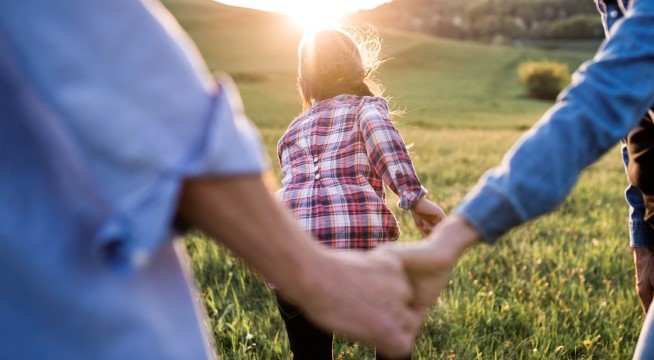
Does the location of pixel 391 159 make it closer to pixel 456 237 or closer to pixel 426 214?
pixel 426 214

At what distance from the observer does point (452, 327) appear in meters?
3.72

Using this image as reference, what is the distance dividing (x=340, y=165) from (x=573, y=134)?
1454 mm

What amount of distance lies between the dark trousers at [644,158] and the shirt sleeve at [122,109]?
4.37 ft

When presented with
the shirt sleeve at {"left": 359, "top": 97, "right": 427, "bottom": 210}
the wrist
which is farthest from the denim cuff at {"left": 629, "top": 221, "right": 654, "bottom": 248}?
the wrist

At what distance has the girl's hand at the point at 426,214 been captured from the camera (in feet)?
8.84

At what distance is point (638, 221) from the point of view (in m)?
2.19

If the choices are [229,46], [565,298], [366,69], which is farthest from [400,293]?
[229,46]

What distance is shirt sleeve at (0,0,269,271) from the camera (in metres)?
0.79

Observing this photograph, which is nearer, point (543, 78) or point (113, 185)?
point (113, 185)

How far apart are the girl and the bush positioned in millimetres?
43751

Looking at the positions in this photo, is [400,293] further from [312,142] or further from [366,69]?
[366,69]

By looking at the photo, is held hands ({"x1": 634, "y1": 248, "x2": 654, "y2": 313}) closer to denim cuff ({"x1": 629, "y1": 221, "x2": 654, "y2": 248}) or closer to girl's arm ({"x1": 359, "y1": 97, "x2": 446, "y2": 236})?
denim cuff ({"x1": 629, "y1": 221, "x2": 654, "y2": 248})

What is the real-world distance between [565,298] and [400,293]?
3.30 metres

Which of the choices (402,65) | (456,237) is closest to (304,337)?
(456,237)
